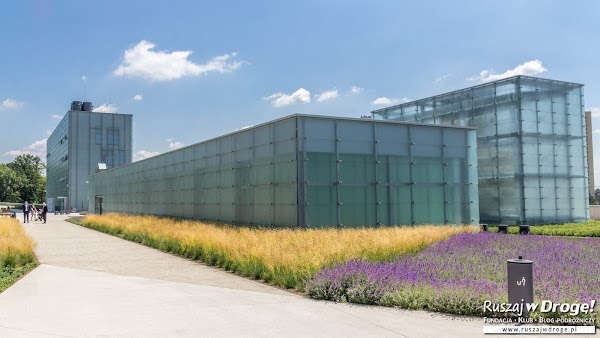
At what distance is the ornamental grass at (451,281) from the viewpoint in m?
7.95

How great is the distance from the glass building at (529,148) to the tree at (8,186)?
5116 inches

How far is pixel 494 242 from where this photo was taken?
51.8ft

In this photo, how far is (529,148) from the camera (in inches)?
1241

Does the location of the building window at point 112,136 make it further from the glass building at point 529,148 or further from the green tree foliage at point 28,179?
the glass building at point 529,148

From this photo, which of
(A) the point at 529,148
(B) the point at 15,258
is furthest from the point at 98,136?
(B) the point at 15,258

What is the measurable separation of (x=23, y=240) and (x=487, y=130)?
2834 cm

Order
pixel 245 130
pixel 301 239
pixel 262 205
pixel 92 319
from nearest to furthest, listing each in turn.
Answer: pixel 92 319 < pixel 301 239 < pixel 262 205 < pixel 245 130

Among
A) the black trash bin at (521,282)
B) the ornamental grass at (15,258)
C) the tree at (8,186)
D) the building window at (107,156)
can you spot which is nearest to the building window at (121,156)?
the building window at (107,156)

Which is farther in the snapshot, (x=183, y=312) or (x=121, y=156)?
(x=121, y=156)

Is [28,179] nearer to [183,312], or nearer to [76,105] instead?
[76,105]

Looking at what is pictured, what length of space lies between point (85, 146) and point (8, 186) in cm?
5278

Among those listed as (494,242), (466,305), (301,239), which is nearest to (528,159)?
(494,242)

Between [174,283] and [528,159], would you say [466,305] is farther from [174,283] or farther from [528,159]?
[528,159]

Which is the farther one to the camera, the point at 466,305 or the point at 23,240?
the point at 23,240
